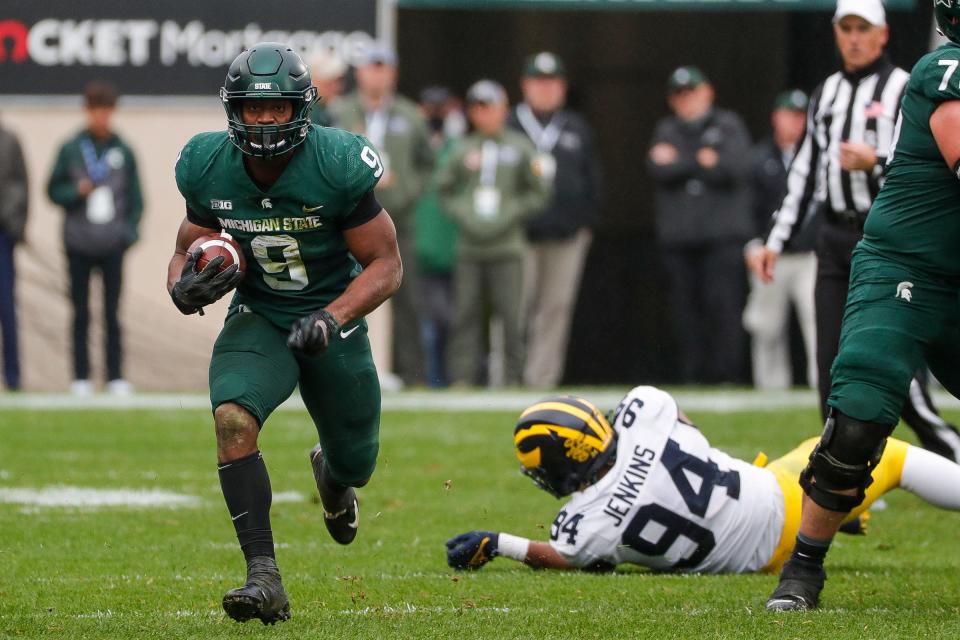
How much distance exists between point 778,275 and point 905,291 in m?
7.81

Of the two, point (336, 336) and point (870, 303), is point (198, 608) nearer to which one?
point (336, 336)

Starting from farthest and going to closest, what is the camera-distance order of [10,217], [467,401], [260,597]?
[10,217], [467,401], [260,597]

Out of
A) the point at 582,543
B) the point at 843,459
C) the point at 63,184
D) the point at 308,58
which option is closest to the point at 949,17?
the point at 843,459

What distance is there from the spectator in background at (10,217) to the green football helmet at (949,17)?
8646 millimetres

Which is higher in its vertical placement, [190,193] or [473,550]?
[190,193]

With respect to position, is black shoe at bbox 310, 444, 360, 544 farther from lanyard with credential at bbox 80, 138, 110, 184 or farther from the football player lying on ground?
lanyard with credential at bbox 80, 138, 110, 184

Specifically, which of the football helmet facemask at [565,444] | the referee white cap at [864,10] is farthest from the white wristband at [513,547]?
the referee white cap at [864,10]

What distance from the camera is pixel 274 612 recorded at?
4.60 metres

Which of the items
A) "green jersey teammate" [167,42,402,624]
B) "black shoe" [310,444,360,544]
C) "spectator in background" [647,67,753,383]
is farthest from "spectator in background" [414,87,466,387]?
"green jersey teammate" [167,42,402,624]

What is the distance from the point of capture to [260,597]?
14.8 feet

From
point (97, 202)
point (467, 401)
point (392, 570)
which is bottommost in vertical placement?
point (467, 401)

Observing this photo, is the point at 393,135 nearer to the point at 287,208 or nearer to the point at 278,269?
the point at 278,269

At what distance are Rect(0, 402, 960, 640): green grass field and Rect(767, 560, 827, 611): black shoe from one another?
8 centimetres

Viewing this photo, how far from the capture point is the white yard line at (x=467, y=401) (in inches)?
444
